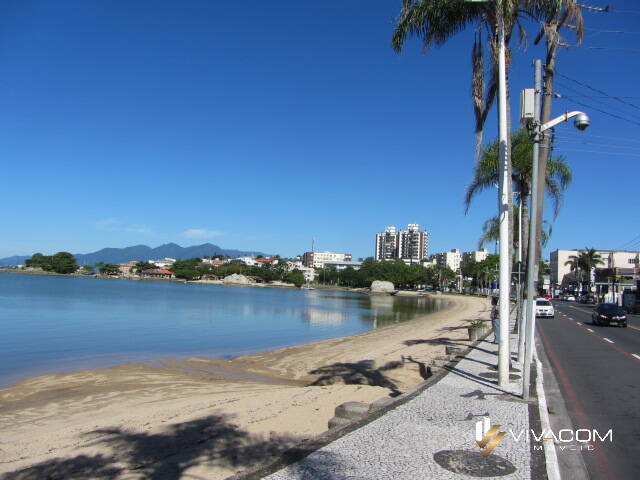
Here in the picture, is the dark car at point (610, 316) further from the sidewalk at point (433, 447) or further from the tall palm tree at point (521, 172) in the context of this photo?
the sidewalk at point (433, 447)

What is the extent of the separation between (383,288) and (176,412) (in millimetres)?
147390

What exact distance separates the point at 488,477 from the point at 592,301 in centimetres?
8998

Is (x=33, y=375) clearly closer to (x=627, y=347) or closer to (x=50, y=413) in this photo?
(x=50, y=413)

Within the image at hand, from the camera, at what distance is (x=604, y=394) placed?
10750mm

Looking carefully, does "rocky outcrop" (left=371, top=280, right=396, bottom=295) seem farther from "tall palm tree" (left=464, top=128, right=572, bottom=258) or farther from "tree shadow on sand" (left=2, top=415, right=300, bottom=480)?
"tree shadow on sand" (left=2, top=415, right=300, bottom=480)

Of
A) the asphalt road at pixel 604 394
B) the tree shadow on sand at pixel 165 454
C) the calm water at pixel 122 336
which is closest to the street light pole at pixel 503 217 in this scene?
the asphalt road at pixel 604 394

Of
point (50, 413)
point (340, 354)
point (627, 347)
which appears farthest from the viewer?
point (340, 354)

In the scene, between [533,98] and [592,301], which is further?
[592,301]

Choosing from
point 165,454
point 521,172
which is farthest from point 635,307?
point 165,454

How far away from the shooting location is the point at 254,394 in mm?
13398

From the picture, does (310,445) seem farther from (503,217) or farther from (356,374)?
(356,374)

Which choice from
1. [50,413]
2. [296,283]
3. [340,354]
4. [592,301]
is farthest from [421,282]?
[50,413]

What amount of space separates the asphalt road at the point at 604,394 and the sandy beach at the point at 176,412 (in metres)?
4.33

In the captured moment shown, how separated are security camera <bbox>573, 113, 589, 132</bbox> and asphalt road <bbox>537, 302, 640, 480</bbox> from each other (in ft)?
17.4
